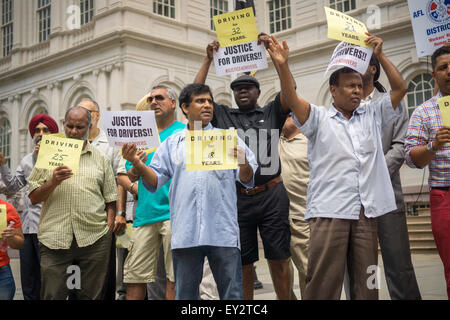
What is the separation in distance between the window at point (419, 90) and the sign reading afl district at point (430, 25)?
8994 millimetres

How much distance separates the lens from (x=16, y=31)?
44.5ft

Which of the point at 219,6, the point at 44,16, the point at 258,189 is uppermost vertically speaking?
the point at 44,16

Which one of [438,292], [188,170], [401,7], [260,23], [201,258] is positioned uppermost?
[401,7]

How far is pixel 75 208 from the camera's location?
4.01 m

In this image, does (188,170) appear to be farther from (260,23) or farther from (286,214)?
(260,23)

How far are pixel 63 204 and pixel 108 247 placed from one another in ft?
1.57

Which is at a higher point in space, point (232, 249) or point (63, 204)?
point (63, 204)

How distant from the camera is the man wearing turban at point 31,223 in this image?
4.98m

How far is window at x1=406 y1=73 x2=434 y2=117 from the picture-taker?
1260 centimetres

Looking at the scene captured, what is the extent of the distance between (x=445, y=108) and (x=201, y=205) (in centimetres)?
162

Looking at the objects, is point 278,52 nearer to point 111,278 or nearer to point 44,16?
point 111,278

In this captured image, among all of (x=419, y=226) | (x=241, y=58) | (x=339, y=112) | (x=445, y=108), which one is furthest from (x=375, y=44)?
(x=419, y=226)

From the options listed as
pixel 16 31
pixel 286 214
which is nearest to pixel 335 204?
pixel 286 214

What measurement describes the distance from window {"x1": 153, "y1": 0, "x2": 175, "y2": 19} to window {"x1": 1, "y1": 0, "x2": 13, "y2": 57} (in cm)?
378
